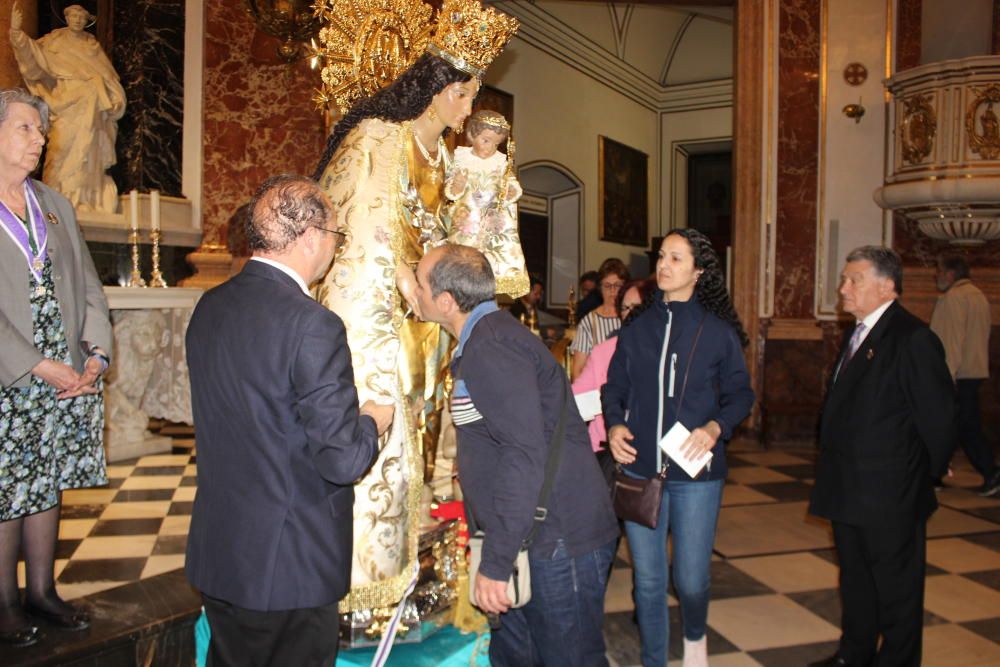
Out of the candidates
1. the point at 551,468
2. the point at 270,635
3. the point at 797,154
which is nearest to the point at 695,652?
the point at 551,468

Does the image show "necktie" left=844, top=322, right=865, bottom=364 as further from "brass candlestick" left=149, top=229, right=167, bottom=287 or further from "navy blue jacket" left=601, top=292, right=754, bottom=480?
"brass candlestick" left=149, top=229, right=167, bottom=287

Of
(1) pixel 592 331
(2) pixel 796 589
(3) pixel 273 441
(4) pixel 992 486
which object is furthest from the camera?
(4) pixel 992 486

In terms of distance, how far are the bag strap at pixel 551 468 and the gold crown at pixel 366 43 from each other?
1.46 meters

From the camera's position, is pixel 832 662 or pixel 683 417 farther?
pixel 832 662

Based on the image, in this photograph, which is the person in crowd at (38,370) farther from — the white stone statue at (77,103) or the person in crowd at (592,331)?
the white stone statue at (77,103)

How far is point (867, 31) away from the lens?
8023 mm

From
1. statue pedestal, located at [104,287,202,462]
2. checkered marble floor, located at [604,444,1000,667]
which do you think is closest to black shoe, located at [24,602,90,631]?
checkered marble floor, located at [604,444,1000,667]

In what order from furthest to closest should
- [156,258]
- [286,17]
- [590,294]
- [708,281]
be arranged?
[590,294], [156,258], [286,17], [708,281]

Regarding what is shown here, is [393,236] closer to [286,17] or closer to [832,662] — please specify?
[832,662]

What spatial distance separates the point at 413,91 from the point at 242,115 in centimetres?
529

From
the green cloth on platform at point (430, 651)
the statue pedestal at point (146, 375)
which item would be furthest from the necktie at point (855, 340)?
the statue pedestal at point (146, 375)

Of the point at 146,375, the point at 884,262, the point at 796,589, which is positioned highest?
the point at 884,262

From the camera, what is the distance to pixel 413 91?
2.70 m

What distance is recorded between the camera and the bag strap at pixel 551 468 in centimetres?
205
